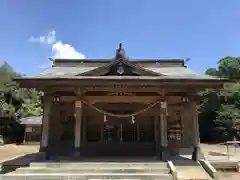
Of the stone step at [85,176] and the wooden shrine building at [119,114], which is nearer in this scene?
the stone step at [85,176]

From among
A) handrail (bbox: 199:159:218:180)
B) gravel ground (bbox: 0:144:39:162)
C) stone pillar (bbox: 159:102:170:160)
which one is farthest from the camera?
gravel ground (bbox: 0:144:39:162)

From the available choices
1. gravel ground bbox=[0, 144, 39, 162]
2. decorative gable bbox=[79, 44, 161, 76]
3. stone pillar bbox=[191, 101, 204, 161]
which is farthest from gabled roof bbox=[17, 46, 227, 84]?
gravel ground bbox=[0, 144, 39, 162]

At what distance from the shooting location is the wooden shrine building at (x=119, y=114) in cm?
1225

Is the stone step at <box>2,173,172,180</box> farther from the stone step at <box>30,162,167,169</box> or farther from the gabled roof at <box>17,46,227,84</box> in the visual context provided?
the gabled roof at <box>17,46,227,84</box>

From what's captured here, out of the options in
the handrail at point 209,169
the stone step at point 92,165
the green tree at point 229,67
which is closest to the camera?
the handrail at point 209,169

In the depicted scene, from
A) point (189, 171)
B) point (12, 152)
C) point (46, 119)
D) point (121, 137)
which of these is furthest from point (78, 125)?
point (12, 152)

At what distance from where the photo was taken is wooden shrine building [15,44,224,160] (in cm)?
1225

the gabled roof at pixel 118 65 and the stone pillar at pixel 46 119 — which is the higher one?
the gabled roof at pixel 118 65

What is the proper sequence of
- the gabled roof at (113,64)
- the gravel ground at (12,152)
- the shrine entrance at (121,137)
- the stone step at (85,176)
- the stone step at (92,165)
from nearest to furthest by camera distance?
the stone step at (85,176) < the stone step at (92,165) < the gabled roof at (113,64) < the shrine entrance at (121,137) < the gravel ground at (12,152)

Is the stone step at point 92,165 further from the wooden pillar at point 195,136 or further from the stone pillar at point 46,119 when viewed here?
the wooden pillar at point 195,136

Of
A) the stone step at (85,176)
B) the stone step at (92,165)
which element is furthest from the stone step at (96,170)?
the stone step at (85,176)

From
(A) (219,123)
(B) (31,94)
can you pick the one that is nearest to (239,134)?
(A) (219,123)

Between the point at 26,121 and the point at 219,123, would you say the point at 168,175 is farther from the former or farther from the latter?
the point at 26,121

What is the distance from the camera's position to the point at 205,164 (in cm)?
1092
